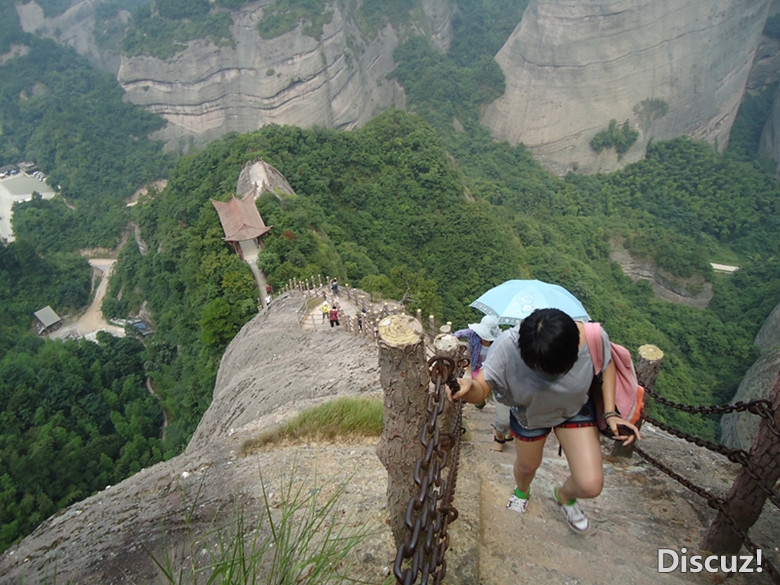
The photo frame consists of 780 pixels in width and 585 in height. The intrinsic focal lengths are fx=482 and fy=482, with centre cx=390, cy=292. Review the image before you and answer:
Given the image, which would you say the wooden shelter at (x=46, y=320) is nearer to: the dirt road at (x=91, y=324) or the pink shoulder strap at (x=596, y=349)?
the dirt road at (x=91, y=324)

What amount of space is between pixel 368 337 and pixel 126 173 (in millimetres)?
49707

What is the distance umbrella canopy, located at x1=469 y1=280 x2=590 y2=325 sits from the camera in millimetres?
4504

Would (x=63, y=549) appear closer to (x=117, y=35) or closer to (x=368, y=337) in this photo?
(x=368, y=337)

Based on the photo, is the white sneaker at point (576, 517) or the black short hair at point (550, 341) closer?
the black short hair at point (550, 341)

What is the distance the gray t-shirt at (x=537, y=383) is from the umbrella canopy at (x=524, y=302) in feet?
5.12

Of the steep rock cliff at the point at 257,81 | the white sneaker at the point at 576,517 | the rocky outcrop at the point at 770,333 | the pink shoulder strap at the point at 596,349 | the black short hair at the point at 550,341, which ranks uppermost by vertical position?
the steep rock cliff at the point at 257,81

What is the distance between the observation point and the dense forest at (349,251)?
17.4 meters

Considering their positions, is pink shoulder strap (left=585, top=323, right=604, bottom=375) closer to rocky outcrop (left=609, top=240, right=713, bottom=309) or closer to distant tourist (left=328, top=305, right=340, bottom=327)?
A: distant tourist (left=328, top=305, right=340, bottom=327)

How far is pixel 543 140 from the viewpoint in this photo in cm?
4666

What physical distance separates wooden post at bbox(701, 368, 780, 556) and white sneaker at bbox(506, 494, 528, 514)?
4.03ft

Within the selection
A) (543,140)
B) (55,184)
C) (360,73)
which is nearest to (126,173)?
(55,184)

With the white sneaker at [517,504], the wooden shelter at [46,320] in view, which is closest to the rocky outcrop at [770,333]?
the white sneaker at [517,504]

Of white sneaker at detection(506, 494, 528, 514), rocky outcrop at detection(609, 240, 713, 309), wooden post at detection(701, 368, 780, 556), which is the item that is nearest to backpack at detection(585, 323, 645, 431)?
wooden post at detection(701, 368, 780, 556)

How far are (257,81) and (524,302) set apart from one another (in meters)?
49.9
